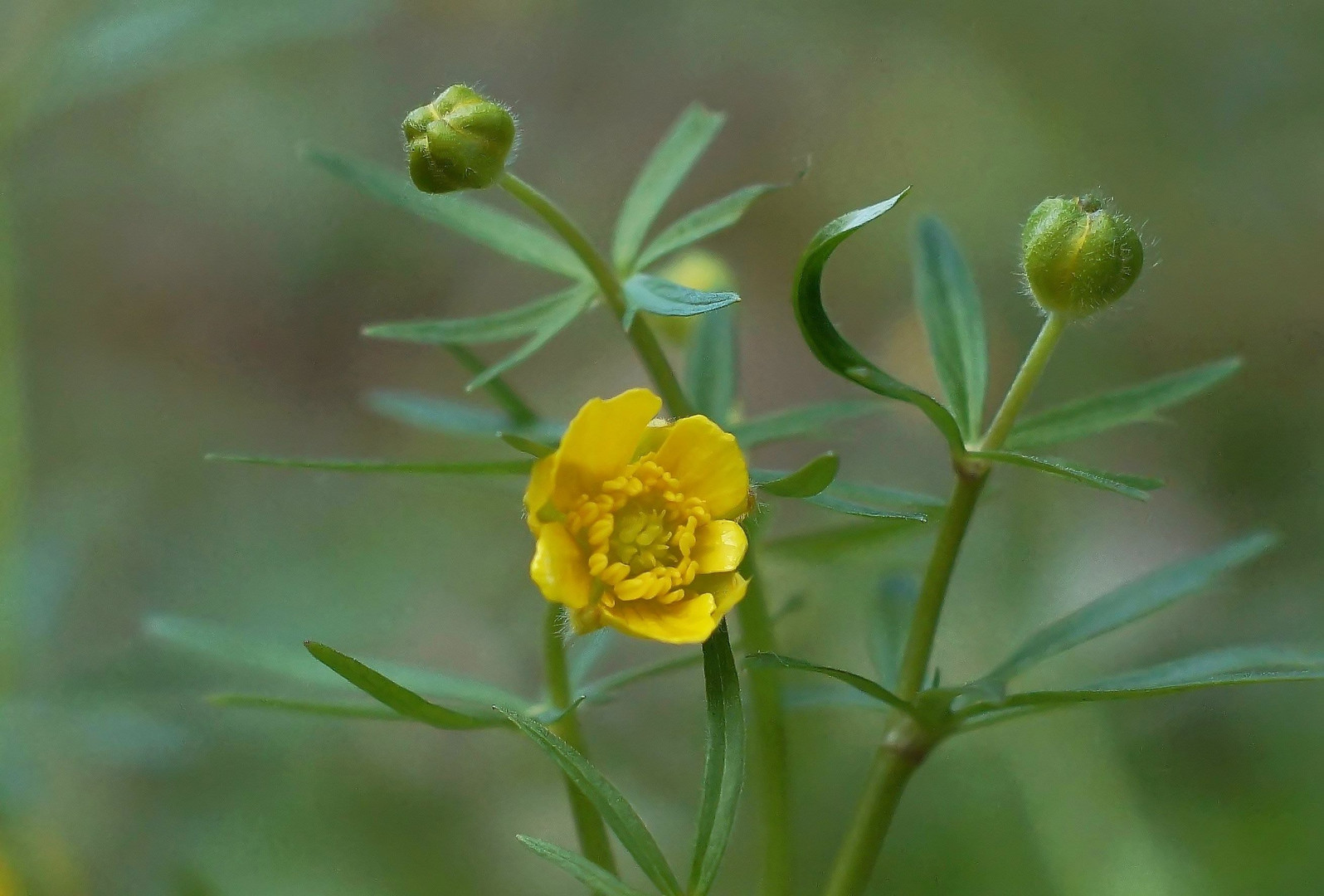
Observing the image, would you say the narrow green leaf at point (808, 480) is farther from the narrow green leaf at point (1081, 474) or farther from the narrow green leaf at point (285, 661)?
the narrow green leaf at point (285, 661)

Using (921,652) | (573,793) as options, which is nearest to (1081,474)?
(921,652)

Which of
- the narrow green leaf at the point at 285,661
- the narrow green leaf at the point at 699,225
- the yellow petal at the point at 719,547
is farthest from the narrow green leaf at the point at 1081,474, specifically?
the narrow green leaf at the point at 285,661

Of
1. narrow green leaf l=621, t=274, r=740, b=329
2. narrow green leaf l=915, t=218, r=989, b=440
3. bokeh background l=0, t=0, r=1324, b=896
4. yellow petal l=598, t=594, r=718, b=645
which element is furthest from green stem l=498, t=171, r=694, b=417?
bokeh background l=0, t=0, r=1324, b=896

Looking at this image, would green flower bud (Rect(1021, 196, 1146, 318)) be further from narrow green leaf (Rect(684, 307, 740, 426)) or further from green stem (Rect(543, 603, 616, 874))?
green stem (Rect(543, 603, 616, 874))

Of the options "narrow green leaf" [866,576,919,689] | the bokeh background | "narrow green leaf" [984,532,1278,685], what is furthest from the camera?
the bokeh background

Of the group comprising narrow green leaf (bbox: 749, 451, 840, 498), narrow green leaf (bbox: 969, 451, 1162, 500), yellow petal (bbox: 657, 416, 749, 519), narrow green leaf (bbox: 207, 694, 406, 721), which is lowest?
narrow green leaf (bbox: 207, 694, 406, 721)

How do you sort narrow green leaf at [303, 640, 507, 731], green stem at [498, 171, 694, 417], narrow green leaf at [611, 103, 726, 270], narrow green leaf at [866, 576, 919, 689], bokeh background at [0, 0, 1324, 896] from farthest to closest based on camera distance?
bokeh background at [0, 0, 1324, 896] → narrow green leaf at [866, 576, 919, 689] → narrow green leaf at [611, 103, 726, 270] → green stem at [498, 171, 694, 417] → narrow green leaf at [303, 640, 507, 731]

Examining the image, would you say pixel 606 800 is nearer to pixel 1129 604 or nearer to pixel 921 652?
pixel 921 652
